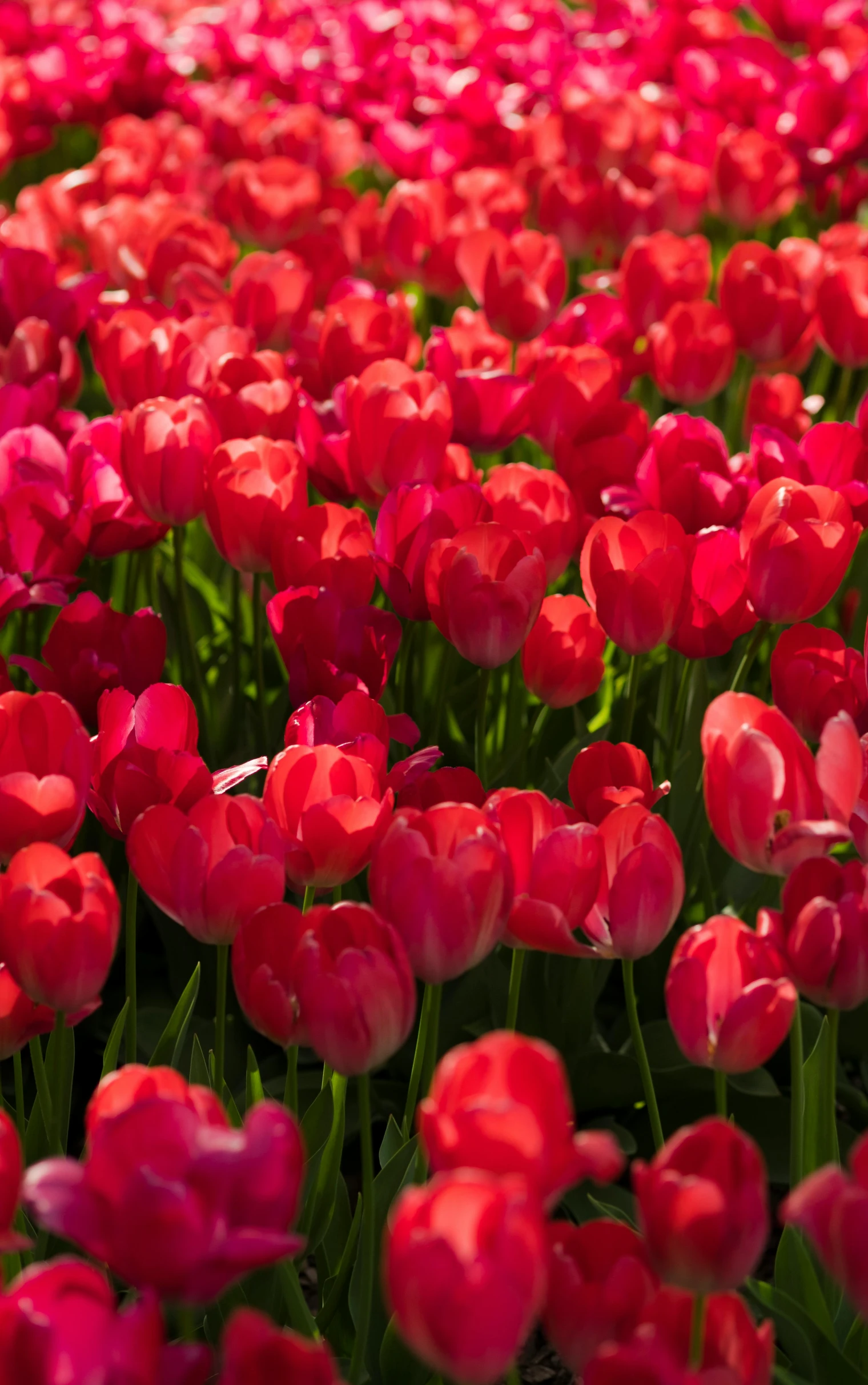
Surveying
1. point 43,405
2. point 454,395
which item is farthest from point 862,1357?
point 43,405

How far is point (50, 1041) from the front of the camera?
1.18 m

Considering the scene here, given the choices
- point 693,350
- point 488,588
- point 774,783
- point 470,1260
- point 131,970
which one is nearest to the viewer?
point 470,1260

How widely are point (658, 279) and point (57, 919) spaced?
1775 millimetres

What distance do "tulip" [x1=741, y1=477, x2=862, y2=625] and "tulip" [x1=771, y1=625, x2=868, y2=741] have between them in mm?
90

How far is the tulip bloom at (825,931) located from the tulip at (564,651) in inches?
19.5

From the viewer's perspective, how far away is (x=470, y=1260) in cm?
66

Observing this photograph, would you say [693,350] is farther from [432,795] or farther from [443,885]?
[443,885]

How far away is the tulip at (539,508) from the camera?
1.57 m

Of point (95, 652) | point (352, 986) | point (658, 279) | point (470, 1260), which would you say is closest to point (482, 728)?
point (95, 652)

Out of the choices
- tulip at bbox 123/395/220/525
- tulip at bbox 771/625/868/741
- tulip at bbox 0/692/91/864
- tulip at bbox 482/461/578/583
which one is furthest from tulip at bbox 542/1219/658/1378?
tulip at bbox 123/395/220/525

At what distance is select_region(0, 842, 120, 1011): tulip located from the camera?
941 mm

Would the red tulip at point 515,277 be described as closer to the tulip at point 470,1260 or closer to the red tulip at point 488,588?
the red tulip at point 488,588

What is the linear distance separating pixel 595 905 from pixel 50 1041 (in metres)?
0.44

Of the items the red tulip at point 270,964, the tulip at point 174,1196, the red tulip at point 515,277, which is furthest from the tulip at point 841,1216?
the red tulip at point 515,277
